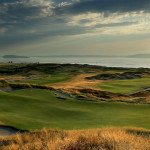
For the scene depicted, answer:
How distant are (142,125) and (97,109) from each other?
7521 millimetres

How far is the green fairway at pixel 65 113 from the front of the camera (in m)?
24.5

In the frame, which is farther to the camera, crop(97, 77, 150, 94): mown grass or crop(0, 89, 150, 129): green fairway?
crop(97, 77, 150, 94): mown grass

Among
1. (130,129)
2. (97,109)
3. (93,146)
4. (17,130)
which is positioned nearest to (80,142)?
(93,146)

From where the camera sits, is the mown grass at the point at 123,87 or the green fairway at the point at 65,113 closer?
the green fairway at the point at 65,113

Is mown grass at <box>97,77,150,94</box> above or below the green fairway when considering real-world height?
below

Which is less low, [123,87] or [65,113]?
[65,113]

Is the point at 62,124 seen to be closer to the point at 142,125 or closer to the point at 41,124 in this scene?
the point at 41,124

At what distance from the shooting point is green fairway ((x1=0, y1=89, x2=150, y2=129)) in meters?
24.5

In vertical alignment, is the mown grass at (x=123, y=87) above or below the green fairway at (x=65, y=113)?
below

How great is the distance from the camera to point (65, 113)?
28.4m

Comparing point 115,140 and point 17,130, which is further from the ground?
point 115,140

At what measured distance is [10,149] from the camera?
618 inches

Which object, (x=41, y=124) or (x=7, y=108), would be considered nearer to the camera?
(x=41, y=124)

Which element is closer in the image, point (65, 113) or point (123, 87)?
point (65, 113)
